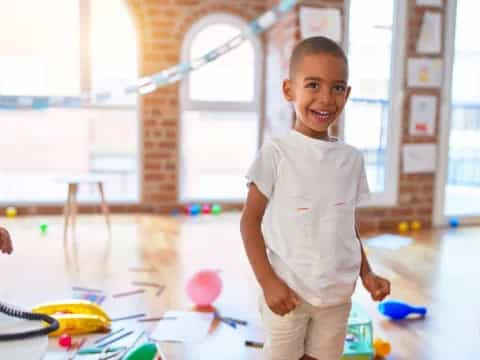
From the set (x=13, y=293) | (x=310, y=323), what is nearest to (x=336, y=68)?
(x=310, y=323)

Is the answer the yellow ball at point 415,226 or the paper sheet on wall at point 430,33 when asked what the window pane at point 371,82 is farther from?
the yellow ball at point 415,226

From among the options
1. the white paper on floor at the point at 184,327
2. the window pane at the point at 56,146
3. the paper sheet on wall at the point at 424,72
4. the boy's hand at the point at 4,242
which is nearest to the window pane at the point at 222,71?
the window pane at the point at 56,146

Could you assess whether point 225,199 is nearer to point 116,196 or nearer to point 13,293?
point 116,196

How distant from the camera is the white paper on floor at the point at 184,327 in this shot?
6.21 feet

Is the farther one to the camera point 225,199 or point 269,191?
point 225,199

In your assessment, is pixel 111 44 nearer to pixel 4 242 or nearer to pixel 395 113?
pixel 395 113

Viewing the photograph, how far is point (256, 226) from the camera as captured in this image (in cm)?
100

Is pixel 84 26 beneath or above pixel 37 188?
above

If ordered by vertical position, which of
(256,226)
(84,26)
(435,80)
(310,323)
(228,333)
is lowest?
(228,333)

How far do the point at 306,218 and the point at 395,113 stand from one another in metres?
3.26

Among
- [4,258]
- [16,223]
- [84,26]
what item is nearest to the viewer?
[4,258]

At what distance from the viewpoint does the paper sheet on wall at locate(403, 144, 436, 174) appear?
13.3 ft

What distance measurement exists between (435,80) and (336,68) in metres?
3.39

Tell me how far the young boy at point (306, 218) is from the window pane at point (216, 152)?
357cm
